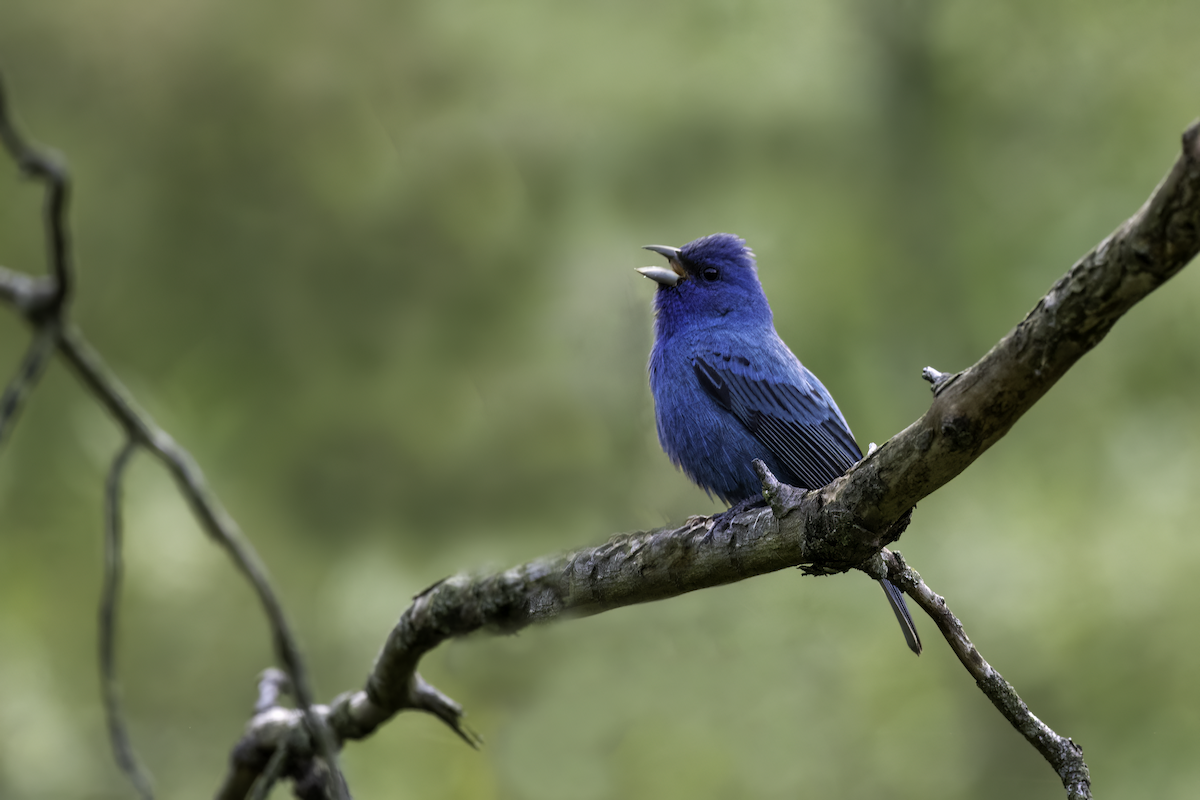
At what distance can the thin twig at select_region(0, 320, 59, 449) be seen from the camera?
173cm

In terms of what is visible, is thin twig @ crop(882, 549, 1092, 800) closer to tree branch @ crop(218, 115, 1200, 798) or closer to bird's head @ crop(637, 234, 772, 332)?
tree branch @ crop(218, 115, 1200, 798)

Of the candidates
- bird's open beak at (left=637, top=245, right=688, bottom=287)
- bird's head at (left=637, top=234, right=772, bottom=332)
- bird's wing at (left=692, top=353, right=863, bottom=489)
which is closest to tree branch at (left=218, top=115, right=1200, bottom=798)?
bird's wing at (left=692, top=353, right=863, bottom=489)

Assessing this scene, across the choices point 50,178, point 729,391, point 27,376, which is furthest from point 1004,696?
point 50,178

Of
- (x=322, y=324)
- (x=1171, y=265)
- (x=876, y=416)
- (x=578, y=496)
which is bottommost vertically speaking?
(x=1171, y=265)

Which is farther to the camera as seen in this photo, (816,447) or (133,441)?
(816,447)

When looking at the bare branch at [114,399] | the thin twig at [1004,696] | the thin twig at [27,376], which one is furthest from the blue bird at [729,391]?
the thin twig at [27,376]

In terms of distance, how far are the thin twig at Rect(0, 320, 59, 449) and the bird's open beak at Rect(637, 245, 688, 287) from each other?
3.88m

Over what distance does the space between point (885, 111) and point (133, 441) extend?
8057 millimetres

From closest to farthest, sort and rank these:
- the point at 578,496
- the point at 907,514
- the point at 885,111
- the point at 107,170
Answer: the point at 907,514
the point at 578,496
the point at 107,170
the point at 885,111

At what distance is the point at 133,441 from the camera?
6.49 ft

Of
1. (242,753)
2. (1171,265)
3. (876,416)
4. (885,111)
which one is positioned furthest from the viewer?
(885,111)

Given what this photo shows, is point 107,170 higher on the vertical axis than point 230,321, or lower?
higher

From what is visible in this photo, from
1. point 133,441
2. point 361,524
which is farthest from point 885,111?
point 133,441

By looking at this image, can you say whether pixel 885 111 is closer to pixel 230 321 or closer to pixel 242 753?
pixel 230 321
